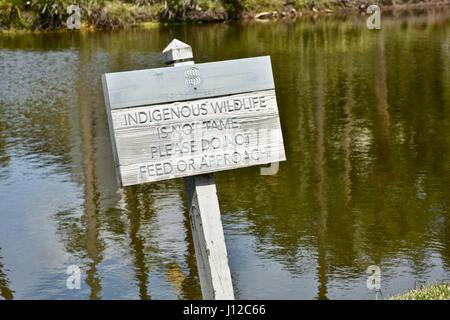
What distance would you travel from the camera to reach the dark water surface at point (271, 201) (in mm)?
10906

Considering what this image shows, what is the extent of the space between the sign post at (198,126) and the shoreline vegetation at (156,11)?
4348 cm

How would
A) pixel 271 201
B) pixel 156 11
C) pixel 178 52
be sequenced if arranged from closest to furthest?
pixel 178 52
pixel 271 201
pixel 156 11

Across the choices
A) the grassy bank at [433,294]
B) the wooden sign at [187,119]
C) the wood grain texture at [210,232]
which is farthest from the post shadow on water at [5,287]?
the grassy bank at [433,294]

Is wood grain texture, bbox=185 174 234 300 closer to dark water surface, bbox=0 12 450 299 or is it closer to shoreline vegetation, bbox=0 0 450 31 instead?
dark water surface, bbox=0 12 450 299

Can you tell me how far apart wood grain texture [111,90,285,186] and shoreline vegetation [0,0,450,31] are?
143 feet

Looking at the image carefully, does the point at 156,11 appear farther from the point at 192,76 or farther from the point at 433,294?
the point at 192,76

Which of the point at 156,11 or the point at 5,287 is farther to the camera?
the point at 156,11

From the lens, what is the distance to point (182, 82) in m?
6.16

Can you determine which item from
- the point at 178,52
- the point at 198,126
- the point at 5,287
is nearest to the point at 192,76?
the point at 178,52

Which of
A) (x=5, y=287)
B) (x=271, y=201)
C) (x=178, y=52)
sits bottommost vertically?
(x=271, y=201)

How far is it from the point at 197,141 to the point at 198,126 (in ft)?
0.37

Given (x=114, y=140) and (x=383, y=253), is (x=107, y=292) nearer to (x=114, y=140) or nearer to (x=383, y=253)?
(x=383, y=253)

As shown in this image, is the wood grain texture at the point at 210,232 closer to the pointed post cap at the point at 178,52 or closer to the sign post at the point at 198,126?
the sign post at the point at 198,126
